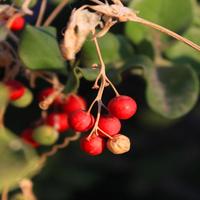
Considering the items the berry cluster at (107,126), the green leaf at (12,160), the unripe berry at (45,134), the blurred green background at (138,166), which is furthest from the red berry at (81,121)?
the blurred green background at (138,166)

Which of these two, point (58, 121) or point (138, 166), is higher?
point (58, 121)

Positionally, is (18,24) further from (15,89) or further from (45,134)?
(45,134)

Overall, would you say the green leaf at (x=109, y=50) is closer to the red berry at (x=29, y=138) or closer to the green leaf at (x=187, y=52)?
the green leaf at (x=187, y=52)

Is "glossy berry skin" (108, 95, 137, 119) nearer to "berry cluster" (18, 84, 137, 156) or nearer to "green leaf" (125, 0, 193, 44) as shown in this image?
"berry cluster" (18, 84, 137, 156)

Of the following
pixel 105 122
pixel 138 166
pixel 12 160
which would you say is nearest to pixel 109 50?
pixel 105 122

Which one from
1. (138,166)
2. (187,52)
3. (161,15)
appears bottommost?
(138,166)

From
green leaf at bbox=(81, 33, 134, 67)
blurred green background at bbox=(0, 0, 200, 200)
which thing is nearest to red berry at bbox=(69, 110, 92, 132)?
green leaf at bbox=(81, 33, 134, 67)
